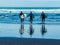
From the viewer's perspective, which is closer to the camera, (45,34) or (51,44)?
(51,44)

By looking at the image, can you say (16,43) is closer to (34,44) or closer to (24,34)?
(34,44)

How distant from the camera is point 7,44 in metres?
10.1

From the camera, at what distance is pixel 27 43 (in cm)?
1063

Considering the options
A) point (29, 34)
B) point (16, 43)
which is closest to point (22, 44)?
point (16, 43)

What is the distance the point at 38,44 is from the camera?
33.7 feet

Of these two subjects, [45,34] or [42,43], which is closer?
[42,43]

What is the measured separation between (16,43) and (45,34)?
3731 mm

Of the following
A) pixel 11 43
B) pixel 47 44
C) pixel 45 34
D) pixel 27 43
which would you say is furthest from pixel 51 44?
pixel 45 34

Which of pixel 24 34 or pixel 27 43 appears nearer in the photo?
pixel 27 43

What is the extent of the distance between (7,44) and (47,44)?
1783 millimetres

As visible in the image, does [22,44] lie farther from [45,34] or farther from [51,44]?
[45,34]

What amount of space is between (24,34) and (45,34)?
1276 mm

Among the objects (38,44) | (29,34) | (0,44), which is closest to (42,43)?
(38,44)

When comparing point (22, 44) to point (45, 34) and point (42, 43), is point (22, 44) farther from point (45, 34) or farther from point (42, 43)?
point (45, 34)
